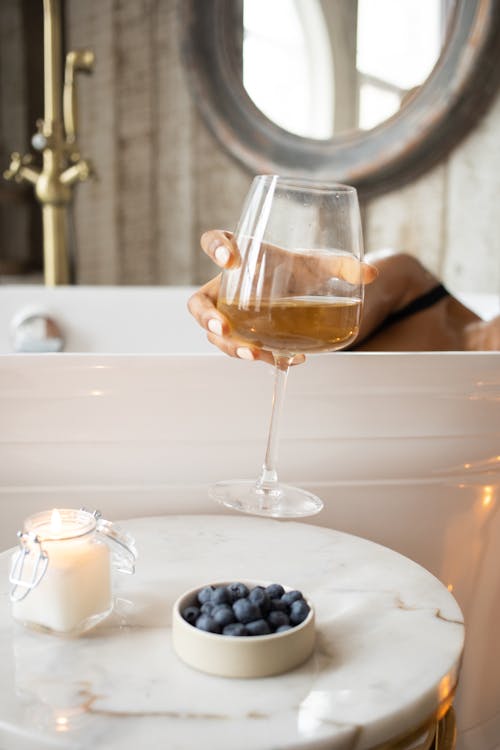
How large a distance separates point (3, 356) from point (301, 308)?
0.34 meters

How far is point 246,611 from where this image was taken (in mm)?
539

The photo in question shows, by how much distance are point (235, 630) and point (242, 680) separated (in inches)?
1.2

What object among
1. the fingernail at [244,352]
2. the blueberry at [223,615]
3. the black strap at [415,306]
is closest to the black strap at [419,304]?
the black strap at [415,306]

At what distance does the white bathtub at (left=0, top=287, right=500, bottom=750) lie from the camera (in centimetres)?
86

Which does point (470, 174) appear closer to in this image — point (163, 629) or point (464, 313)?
point (464, 313)

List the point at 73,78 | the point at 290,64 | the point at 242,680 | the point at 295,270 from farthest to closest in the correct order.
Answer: the point at 290,64 → the point at 73,78 → the point at 295,270 → the point at 242,680

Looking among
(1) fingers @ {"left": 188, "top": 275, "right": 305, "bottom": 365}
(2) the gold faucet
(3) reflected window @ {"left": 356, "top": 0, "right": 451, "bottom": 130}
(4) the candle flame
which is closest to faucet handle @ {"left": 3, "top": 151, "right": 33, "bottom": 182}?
(2) the gold faucet

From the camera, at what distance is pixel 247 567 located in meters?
0.71

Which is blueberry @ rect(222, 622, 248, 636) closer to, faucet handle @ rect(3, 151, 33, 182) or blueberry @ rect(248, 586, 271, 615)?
blueberry @ rect(248, 586, 271, 615)

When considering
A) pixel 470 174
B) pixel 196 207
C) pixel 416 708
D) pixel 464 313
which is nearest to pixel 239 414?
pixel 416 708

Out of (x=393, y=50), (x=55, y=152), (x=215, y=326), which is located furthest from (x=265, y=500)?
(x=393, y=50)

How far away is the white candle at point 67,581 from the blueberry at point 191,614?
0.07 metres

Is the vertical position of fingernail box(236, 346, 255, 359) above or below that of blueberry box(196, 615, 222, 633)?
above

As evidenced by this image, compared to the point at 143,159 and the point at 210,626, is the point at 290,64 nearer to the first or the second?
the point at 143,159
